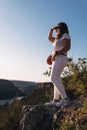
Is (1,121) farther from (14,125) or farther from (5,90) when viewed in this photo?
(5,90)

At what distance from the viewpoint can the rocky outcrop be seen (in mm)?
8234

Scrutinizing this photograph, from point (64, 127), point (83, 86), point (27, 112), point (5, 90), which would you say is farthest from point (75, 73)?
point (5, 90)

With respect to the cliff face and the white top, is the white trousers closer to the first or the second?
the white top

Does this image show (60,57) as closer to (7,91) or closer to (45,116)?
(45,116)

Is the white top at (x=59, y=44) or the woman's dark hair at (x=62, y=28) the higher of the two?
the woman's dark hair at (x=62, y=28)

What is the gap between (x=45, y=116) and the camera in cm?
879

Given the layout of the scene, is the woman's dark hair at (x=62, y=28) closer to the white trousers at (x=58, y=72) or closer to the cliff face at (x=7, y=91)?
the white trousers at (x=58, y=72)

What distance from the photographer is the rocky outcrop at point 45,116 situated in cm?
823

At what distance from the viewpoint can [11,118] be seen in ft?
48.1

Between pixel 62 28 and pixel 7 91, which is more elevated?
pixel 62 28

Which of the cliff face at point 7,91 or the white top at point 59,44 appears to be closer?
the white top at point 59,44

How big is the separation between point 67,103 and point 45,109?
0.67 metres

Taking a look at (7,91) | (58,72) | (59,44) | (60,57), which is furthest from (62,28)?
(7,91)

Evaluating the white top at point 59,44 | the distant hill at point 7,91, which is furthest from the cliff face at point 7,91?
the white top at point 59,44
